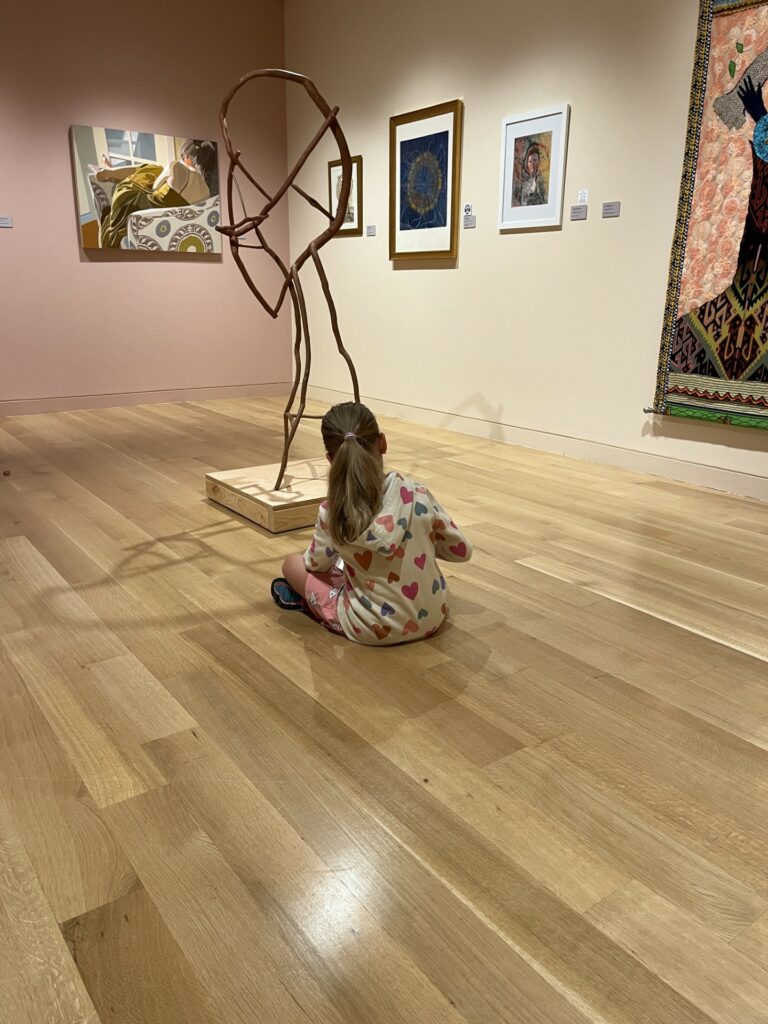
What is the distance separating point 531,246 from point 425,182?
1.07 meters

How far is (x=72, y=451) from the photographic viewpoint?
4.49 metres

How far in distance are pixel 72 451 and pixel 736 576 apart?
3.57 m

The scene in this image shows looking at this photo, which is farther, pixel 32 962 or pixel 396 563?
pixel 396 563

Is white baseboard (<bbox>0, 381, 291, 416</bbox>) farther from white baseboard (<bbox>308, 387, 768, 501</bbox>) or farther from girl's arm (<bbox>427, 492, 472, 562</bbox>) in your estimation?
girl's arm (<bbox>427, 492, 472, 562</bbox>)

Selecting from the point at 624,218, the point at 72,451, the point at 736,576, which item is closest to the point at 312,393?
the point at 72,451

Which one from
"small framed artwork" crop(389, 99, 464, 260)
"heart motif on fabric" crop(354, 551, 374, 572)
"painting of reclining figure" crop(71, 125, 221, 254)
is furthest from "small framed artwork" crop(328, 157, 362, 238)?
"heart motif on fabric" crop(354, 551, 374, 572)

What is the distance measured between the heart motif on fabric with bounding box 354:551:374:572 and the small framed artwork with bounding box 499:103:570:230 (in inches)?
125

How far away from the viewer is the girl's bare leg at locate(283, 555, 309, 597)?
2.25 meters

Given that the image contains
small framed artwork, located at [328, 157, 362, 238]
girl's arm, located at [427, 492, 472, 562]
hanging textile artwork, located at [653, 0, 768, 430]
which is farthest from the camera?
small framed artwork, located at [328, 157, 362, 238]

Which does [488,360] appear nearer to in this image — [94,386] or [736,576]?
[736,576]

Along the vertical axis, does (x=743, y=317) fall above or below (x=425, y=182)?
below

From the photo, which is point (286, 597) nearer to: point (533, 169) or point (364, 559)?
point (364, 559)

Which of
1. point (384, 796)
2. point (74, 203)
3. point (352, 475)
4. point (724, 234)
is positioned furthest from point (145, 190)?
point (384, 796)

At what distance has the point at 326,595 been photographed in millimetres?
2172
